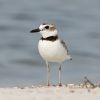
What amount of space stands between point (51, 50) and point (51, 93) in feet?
4.56

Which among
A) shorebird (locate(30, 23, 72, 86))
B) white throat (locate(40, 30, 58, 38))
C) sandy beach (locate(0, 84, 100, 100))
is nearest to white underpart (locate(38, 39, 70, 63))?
shorebird (locate(30, 23, 72, 86))

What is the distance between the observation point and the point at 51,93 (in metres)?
12.6

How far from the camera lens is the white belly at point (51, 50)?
13.9 m

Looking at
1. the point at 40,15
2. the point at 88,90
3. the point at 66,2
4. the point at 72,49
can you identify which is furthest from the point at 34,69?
the point at 66,2

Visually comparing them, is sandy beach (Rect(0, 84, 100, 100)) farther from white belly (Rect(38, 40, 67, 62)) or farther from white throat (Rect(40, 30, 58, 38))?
white throat (Rect(40, 30, 58, 38))

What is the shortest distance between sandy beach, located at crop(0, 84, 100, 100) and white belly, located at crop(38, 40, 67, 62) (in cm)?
69

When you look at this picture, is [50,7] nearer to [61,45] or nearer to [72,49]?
[72,49]

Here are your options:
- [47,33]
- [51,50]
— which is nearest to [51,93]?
[51,50]

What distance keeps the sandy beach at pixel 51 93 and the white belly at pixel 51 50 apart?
69cm

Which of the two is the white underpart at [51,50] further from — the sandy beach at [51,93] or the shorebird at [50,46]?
→ the sandy beach at [51,93]

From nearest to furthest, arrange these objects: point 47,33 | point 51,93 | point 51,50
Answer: point 51,93
point 51,50
point 47,33

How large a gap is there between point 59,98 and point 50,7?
18428mm

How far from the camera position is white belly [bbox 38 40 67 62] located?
13.9m

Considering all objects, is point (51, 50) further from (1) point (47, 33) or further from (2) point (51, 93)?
(2) point (51, 93)
